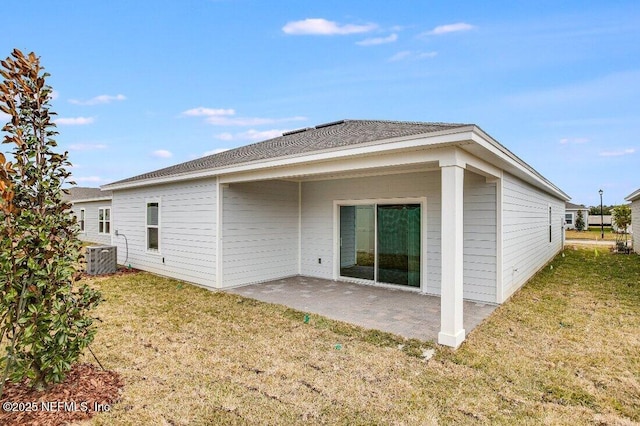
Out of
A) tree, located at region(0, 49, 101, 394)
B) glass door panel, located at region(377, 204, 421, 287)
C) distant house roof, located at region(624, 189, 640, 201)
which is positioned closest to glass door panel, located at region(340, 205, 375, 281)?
glass door panel, located at region(377, 204, 421, 287)

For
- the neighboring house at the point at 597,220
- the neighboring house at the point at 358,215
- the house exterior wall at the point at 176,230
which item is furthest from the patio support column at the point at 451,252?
the neighboring house at the point at 597,220

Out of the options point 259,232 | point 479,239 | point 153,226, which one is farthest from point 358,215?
point 153,226

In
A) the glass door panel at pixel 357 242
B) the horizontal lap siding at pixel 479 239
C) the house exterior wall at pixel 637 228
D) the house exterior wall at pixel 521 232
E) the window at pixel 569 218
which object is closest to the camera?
the horizontal lap siding at pixel 479 239

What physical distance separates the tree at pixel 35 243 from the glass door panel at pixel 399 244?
5.98 metres

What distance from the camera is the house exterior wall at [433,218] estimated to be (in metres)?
6.47

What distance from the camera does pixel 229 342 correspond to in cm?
450

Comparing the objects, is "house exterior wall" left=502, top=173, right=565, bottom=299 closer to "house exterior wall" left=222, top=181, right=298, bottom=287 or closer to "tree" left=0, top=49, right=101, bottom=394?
"house exterior wall" left=222, top=181, right=298, bottom=287

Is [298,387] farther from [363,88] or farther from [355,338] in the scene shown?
[363,88]

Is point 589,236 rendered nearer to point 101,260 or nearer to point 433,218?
point 433,218

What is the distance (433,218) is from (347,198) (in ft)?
7.29

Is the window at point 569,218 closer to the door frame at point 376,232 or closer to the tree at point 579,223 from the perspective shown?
the tree at point 579,223

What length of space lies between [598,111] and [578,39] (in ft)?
19.3

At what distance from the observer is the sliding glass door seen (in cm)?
740

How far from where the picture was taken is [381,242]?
7.80 metres
